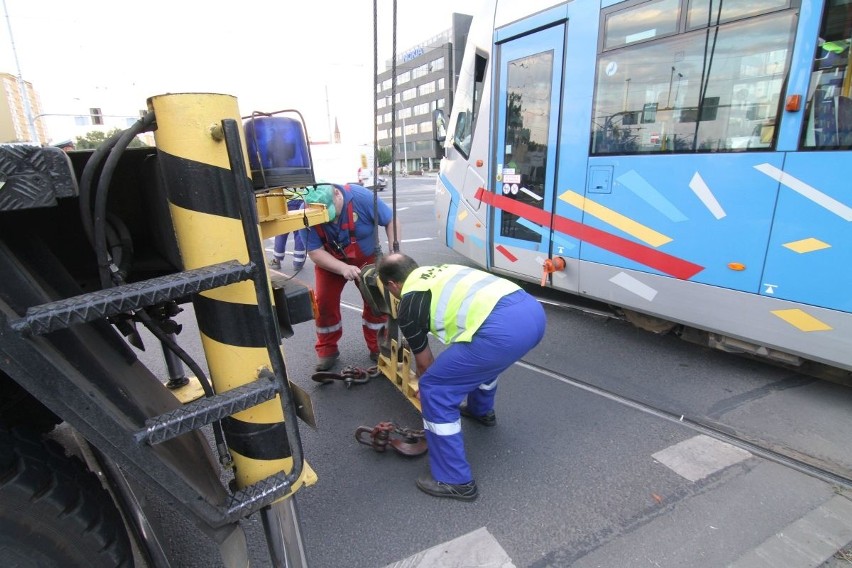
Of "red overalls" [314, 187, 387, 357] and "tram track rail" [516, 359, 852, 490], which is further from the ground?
"red overalls" [314, 187, 387, 357]

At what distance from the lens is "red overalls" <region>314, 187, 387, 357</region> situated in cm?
376

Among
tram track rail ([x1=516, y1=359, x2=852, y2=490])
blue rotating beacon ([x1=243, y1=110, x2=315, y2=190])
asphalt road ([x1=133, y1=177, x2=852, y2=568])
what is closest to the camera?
blue rotating beacon ([x1=243, y1=110, x2=315, y2=190])

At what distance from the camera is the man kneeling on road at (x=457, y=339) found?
234cm

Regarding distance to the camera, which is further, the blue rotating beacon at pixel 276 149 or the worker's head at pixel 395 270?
the worker's head at pixel 395 270

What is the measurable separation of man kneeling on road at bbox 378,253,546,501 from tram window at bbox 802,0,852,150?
2141 millimetres

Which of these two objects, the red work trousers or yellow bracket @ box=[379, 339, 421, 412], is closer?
yellow bracket @ box=[379, 339, 421, 412]

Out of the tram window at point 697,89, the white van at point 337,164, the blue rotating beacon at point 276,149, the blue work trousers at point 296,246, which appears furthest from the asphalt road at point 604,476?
the white van at point 337,164

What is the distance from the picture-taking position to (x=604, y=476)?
2555mm

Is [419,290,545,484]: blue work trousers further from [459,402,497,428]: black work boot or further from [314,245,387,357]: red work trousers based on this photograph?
[314,245,387,357]: red work trousers

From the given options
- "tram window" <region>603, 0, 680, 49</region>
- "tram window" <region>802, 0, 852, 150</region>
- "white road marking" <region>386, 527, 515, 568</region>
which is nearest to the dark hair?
"white road marking" <region>386, 527, 515, 568</region>

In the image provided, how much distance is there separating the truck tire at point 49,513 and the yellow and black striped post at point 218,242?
396 millimetres

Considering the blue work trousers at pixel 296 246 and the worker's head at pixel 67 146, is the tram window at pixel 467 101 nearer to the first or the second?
the blue work trousers at pixel 296 246

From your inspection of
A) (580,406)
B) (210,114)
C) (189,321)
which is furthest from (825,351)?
(189,321)

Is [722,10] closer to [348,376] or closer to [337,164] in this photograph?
[348,376]
